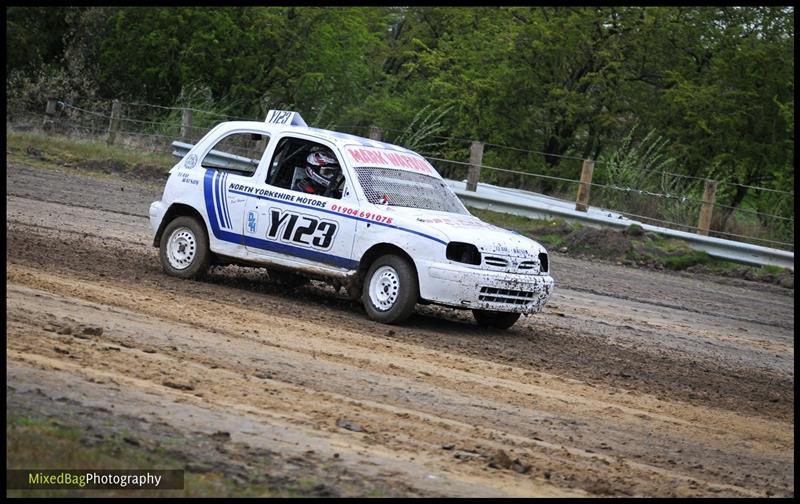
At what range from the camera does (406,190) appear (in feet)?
42.9

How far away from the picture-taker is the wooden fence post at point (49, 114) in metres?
33.6

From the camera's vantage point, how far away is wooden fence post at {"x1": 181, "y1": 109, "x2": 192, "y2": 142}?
3148 centimetres

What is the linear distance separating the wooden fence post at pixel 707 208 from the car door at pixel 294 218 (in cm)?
1303

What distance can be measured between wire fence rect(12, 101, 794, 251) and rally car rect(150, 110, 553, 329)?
1209cm

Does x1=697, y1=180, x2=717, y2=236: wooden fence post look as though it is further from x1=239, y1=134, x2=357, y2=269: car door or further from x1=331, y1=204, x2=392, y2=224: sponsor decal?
x1=331, y1=204, x2=392, y2=224: sponsor decal

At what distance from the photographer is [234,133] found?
1393 centimetres

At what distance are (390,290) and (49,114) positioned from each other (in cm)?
2403

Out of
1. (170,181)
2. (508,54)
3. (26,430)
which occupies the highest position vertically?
(508,54)

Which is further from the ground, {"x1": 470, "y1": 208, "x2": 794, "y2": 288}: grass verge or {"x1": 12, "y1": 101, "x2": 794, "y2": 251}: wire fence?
{"x1": 12, "y1": 101, "x2": 794, "y2": 251}: wire fence

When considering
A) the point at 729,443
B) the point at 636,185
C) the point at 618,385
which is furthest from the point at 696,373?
the point at 636,185

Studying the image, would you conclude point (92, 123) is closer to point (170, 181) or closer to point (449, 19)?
point (449, 19)

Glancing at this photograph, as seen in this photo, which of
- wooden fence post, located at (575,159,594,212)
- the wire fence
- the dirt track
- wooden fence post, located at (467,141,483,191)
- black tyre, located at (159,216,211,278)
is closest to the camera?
the dirt track

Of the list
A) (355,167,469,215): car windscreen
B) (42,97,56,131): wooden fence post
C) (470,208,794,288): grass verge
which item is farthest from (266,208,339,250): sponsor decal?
(42,97,56,131): wooden fence post

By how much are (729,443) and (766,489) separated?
4.18ft
